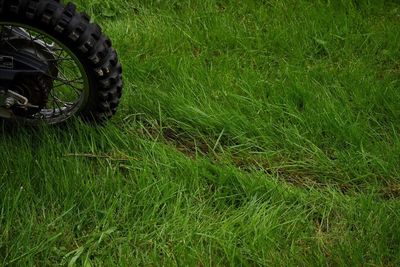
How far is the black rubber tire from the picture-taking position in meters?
2.63

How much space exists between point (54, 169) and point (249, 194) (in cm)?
88

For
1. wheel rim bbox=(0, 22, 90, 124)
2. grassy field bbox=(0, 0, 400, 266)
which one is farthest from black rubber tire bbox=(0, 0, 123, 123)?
grassy field bbox=(0, 0, 400, 266)

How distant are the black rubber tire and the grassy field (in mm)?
149

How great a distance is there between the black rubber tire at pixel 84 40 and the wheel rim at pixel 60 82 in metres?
0.02

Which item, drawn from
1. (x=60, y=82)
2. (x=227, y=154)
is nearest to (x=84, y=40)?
(x=60, y=82)

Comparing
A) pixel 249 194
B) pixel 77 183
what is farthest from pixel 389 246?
pixel 77 183

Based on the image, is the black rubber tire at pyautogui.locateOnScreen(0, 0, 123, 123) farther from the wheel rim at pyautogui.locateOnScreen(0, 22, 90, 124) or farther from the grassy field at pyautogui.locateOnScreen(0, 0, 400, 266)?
the grassy field at pyautogui.locateOnScreen(0, 0, 400, 266)

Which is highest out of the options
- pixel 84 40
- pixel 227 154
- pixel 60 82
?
pixel 84 40

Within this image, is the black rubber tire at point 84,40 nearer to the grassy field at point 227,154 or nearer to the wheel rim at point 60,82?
the wheel rim at point 60,82

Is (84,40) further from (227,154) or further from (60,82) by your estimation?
(227,154)

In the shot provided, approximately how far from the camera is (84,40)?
108 inches

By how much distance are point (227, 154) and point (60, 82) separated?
90 cm

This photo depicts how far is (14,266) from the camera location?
2367 millimetres

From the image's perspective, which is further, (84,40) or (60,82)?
(60,82)
